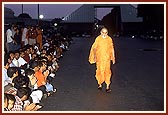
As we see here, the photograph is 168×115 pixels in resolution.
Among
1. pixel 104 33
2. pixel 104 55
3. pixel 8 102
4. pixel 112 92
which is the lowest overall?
pixel 112 92


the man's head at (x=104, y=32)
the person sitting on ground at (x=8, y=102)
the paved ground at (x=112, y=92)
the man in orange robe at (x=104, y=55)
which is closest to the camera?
the person sitting on ground at (x=8, y=102)

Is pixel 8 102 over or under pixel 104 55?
under

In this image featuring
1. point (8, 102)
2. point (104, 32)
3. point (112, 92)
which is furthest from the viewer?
point (112, 92)

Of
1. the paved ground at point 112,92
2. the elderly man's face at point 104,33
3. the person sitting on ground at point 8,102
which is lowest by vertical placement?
the paved ground at point 112,92

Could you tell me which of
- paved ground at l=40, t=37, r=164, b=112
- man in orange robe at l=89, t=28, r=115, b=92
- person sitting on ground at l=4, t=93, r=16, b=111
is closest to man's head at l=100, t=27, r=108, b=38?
man in orange robe at l=89, t=28, r=115, b=92

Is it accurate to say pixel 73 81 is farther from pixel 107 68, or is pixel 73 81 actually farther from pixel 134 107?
pixel 134 107

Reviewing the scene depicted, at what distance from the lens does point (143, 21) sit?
70.2 meters

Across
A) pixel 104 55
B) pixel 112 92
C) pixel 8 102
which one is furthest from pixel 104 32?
pixel 8 102

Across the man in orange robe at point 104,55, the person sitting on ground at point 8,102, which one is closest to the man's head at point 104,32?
the man in orange robe at point 104,55

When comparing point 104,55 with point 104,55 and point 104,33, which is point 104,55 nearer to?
point 104,55

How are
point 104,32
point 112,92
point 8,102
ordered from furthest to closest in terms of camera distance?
point 112,92
point 104,32
point 8,102

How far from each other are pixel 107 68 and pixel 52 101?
1.76 meters

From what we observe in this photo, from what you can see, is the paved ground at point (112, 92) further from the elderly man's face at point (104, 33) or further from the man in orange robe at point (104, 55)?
the elderly man's face at point (104, 33)

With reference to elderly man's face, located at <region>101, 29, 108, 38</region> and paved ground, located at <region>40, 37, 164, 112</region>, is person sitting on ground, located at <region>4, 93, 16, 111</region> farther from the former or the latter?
elderly man's face, located at <region>101, 29, 108, 38</region>
